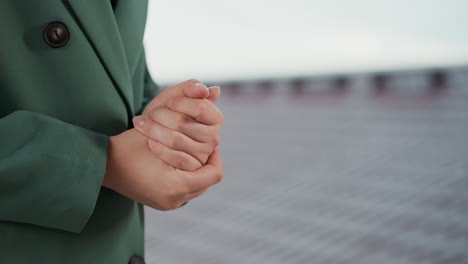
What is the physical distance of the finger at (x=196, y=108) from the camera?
68 centimetres

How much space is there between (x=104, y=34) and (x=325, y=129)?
6034 millimetres

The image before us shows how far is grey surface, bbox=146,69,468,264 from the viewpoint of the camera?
3.12 m

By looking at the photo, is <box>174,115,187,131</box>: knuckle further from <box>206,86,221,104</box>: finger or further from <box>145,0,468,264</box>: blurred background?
<box>145,0,468,264</box>: blurred background

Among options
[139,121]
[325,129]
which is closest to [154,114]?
[139,121]

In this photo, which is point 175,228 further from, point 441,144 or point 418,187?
point 441,144

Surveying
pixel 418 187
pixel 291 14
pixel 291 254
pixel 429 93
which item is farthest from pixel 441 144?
pixel 291 14

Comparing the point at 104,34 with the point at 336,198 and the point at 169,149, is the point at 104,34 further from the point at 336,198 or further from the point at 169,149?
the point at 336,198

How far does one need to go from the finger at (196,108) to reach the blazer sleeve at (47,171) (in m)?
0.11

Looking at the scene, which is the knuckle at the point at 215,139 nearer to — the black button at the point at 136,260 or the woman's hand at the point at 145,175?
the woman's hand at the point at 145,175

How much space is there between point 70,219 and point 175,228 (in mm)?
3128

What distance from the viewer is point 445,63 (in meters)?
9.50

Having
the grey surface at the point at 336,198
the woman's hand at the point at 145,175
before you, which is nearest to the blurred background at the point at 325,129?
the grey surface at the point at 336,198

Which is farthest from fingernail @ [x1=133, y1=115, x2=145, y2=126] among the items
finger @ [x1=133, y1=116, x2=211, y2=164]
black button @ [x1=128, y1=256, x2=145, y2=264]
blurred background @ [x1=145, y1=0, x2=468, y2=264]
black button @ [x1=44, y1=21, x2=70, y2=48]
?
blurred background @ [x1=145, y1=0, x2=468, y2=264]

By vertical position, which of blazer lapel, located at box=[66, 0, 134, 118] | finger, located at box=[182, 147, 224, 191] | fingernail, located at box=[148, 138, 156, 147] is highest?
blazer lapel, located at box=[66, 0, 134, 118]
